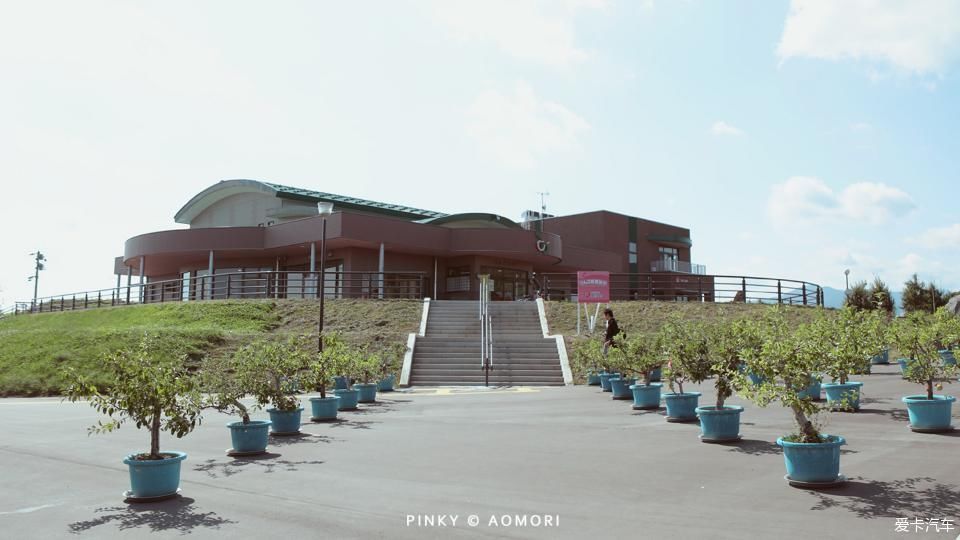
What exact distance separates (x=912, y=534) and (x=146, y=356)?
6669 mm

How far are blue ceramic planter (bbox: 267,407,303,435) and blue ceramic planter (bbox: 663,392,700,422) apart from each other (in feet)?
18.9

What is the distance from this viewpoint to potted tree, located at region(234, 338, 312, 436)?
947cm

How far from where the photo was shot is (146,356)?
6508mm

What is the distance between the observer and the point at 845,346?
6750mm

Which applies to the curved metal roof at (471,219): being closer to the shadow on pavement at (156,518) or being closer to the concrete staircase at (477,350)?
the concrete staircase at (477,350)

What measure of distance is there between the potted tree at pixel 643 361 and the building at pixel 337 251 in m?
16.2

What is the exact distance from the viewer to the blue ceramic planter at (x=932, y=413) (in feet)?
28.4

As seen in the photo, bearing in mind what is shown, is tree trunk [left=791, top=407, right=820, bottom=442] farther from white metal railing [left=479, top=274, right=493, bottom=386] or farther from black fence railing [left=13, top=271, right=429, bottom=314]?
black fence railing [left=13, top=271, right=429, bottom=314]

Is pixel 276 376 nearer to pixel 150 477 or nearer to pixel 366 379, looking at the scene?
pixel 150 477

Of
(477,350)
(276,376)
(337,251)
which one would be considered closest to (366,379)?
(276,376)

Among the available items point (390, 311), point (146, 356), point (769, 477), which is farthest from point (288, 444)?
point (390, 311)

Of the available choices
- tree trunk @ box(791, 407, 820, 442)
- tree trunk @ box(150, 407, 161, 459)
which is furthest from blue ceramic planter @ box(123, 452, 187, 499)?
tree trunk @ box(791, 407, 820, 442)

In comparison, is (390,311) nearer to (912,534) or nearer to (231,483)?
(231,483)

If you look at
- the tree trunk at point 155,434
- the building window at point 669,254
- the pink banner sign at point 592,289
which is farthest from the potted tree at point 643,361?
the building window at point 669,254
